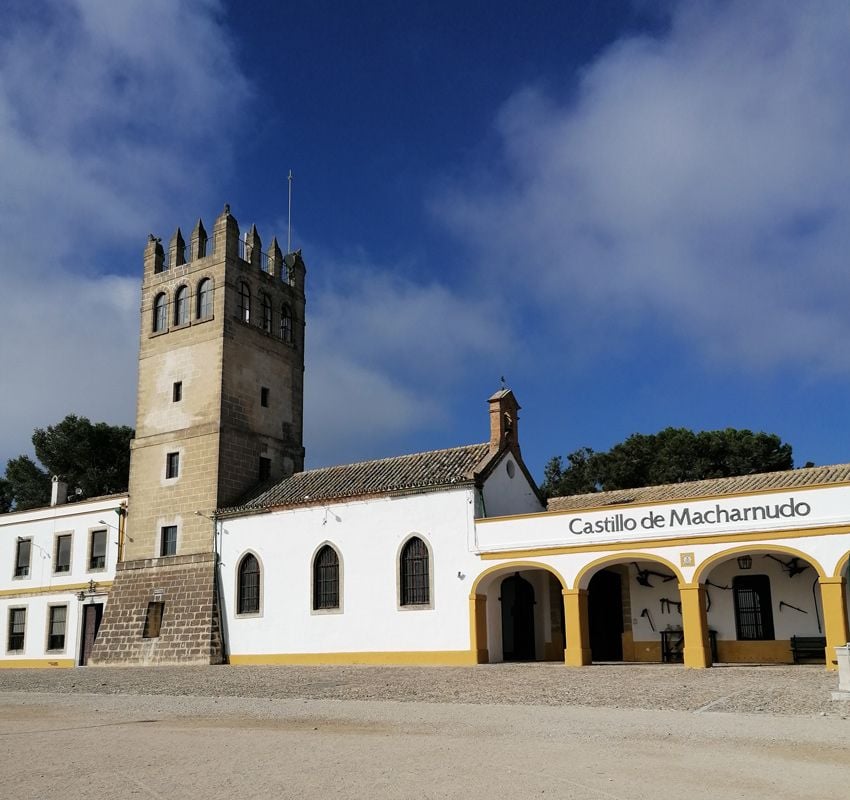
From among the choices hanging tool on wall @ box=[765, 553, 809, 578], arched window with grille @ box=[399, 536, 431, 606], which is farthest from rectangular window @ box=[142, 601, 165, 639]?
hanging tool on wall @ box=[765, 553, 809, 578]

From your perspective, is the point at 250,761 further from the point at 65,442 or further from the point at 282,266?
the point at 65,442

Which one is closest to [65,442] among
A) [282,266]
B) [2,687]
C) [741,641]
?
[282,266]

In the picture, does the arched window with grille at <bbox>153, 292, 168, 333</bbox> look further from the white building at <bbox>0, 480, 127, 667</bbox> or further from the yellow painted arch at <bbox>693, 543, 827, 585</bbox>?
the yellow painted arch at <bbox>693, 543, 827, 585</bbox>

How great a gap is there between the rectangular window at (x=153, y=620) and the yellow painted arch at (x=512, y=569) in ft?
36.6

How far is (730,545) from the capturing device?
19.5m

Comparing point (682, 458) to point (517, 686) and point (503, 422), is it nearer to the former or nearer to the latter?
point (503, 422)

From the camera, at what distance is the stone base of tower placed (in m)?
26.9

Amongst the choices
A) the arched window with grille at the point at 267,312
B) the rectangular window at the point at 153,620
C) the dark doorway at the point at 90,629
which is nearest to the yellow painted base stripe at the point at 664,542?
the rectangular window at the point at 153,620

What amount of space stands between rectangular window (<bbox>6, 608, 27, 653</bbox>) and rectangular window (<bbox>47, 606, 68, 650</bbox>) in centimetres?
153

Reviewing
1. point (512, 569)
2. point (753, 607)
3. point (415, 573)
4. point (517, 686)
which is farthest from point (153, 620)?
point (753, 607)

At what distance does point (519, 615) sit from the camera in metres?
25.2

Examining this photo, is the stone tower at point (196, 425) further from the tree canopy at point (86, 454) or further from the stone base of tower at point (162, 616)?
the tree canopy at point (86, 454)

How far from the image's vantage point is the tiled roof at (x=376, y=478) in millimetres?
24375

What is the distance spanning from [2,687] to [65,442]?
1178 inches
